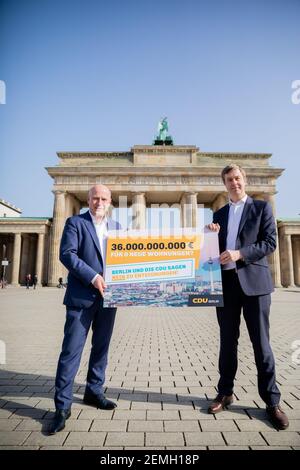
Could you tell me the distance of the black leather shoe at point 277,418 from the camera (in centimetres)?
283

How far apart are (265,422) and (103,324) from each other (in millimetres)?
1991

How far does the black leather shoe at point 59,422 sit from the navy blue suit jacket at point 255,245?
2.26 metres

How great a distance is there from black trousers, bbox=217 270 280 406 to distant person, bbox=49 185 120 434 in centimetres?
135

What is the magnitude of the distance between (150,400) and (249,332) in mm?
1477

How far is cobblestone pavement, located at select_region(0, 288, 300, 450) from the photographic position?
2.61 meters

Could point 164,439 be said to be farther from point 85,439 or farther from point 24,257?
point 24,257

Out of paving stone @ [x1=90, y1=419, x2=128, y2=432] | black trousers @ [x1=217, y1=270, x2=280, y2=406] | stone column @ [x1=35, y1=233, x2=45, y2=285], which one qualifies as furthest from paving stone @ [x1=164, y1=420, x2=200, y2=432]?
stone column @ [x1=35, y1=233, x2=45, y2=285]

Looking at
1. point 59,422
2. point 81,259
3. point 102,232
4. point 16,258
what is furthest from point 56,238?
point 59,422

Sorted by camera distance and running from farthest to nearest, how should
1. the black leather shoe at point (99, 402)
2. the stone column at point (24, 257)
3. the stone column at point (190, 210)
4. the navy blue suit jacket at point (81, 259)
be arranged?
the stone column at point (24, 257)
the stone column at point (190, 210)
the black leather shoe at point (99, 402)
the navy blue suit jacket at point (81, 259)

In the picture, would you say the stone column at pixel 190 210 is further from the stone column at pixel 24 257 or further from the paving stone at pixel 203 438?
the paving stone at pixel 203 438

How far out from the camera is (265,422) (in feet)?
9.74

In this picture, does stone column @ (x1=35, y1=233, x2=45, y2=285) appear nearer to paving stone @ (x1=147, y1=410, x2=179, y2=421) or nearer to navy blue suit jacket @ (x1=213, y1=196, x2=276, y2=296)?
paving stone @ (x1=147, y1=410, x2=179, y2=421)

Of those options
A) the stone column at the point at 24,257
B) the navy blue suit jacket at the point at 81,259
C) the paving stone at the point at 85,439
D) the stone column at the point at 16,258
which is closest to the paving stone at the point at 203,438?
the paving stone at the point at 85,439
